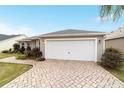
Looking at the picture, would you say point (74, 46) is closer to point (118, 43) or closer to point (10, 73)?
point (10, 73)

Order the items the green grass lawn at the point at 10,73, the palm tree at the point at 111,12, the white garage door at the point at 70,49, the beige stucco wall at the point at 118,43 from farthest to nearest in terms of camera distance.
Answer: the beige stucco wall at the point at 118,43 < the white garage door at the point at 70,49 < the palm tree at the point at 111,12 < the green grass lawn at the point at 10,73

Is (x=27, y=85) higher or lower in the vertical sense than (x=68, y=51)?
lower

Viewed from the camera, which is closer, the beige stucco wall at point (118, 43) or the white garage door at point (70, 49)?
the white garage door at point (70, 49)

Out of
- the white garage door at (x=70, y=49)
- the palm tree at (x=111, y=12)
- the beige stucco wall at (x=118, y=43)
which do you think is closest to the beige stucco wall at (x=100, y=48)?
the white garage door at (x=70, y=49)

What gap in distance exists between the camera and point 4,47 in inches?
993

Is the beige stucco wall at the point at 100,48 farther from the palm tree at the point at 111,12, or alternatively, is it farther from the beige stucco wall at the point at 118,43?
the beige stucco wall at the point at 118,43

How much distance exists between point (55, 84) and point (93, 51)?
6.86 metres

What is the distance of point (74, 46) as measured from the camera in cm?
1205

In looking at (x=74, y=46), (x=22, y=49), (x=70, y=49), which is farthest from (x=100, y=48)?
(x=22, y=49)

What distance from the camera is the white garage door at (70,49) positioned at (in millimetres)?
11493

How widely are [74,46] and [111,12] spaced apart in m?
5.36

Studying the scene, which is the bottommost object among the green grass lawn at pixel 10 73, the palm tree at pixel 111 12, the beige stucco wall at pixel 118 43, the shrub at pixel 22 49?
the green grass lawn at pixel 10 73

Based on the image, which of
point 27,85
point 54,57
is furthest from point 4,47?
point 27,85
